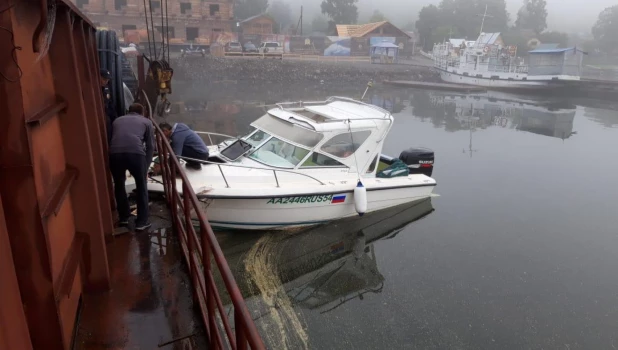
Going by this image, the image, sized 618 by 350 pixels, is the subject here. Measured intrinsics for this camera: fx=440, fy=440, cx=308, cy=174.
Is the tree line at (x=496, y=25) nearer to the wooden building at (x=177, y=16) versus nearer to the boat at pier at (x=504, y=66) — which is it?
the boat at pier at (x=504, y=66)

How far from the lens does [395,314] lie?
20.1ft

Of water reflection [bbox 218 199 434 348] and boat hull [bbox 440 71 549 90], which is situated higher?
boat hull [bbox 440 71 549 90]

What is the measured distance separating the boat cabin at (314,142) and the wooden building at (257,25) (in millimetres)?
49217

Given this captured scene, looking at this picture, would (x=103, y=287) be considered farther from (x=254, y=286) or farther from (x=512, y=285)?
(x=512, y=285)

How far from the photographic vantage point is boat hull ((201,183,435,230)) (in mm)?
7578

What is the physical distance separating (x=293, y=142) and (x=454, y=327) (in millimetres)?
4276

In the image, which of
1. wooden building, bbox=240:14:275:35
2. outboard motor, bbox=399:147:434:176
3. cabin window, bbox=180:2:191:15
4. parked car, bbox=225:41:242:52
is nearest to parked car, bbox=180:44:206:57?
parked car, bbox=225:41:242:52

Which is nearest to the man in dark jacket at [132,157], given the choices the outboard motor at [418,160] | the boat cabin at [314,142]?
the boat cabin at [314,142]

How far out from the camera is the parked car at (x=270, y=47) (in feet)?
158

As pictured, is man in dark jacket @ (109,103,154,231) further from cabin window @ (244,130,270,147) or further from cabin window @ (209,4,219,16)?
cabin window @ (209,4,219,16)

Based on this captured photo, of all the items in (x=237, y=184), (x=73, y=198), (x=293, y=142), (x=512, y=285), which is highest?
(x=73, y=198)

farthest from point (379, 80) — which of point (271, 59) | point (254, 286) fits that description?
point (254, 286)

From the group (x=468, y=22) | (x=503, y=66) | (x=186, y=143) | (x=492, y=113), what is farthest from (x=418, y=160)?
(x=468, y=22)

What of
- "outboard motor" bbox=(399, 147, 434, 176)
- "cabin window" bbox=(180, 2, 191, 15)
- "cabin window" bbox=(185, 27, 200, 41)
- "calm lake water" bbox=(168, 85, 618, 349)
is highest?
"cabin window" bbox=(180, 2, 191, 15)
